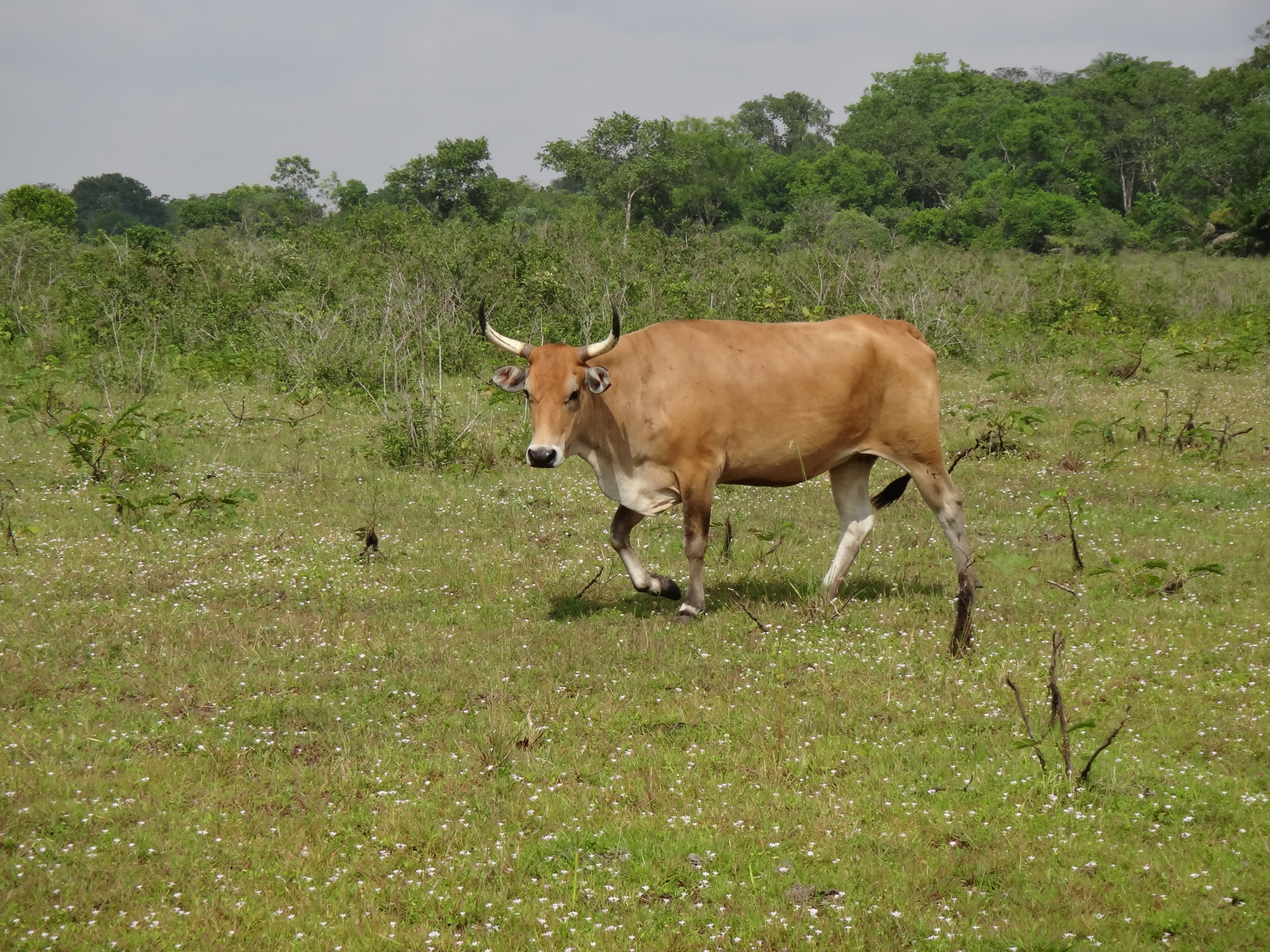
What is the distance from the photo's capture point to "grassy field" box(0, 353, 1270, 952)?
4926 mm

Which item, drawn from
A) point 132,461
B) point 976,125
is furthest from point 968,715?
point 976,125

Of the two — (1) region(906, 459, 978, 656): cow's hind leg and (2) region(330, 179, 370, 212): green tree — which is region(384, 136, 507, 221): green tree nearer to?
(2) region(330, 179, 370, 212): green tree

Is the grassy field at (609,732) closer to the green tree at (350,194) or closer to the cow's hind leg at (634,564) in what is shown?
the cow's hind leg at (634,564)

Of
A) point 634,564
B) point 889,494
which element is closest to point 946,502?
point 889,494

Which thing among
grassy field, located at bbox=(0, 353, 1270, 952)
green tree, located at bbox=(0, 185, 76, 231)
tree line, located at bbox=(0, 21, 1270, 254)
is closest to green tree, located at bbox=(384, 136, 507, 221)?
tree line, located at bbox=(0, 21, 1270, 254)

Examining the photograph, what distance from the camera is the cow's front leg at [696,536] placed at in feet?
28.3

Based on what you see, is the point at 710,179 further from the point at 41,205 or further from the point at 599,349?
the point at 599,349

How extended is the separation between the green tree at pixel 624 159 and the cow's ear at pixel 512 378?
63.6 m

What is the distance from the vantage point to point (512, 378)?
841cm

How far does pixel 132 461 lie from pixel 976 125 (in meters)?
87.7

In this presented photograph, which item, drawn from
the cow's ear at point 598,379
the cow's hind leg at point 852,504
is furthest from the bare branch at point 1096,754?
the cow's ear at point 598,379

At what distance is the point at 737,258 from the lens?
89.6 ft

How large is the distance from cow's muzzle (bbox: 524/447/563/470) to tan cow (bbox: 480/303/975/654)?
343 millimetres

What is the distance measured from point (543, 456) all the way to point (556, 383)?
2.03ft
